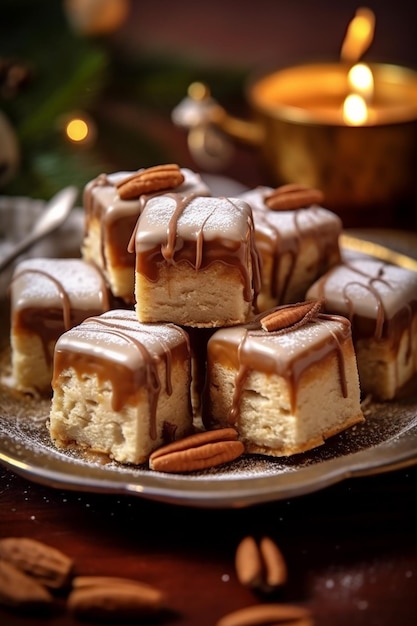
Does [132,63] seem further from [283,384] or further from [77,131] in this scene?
[283,384]

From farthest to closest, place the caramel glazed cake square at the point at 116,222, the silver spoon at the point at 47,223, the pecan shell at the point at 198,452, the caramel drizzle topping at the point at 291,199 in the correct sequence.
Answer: the silver spoon at the point at 47,223, the caramel drizzle topping at the point at 291,199, the caramel glazed cake square at the point at 116,222, the pecan shell at the point at 198,452

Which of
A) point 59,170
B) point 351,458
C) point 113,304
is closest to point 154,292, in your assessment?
point 113,304

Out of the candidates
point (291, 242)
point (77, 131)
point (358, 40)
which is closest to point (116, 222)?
point (291, 242)

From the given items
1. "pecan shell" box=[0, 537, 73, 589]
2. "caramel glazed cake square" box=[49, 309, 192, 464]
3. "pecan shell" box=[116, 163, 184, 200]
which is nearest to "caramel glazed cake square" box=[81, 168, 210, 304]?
"pecan shell" box=[116, 163, 184, 200]

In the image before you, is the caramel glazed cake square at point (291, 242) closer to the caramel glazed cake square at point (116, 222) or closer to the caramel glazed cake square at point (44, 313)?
the caramel glazed cake square at point (116, 222)

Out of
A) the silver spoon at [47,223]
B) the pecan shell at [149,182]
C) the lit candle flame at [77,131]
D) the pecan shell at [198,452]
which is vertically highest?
the pecan shell at [149,182]

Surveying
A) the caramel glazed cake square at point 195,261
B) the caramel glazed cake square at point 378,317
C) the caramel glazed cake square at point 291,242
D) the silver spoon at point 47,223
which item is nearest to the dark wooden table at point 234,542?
the caramel glazed cake square at point 378,317

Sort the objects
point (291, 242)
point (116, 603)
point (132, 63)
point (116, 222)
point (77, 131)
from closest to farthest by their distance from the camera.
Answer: point (116, 603)
point (116, 222)
point (291, 242)
point (77, 131)
point (132, 63)

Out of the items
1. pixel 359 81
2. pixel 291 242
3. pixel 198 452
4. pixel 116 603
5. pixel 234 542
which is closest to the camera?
pixel 116 603
